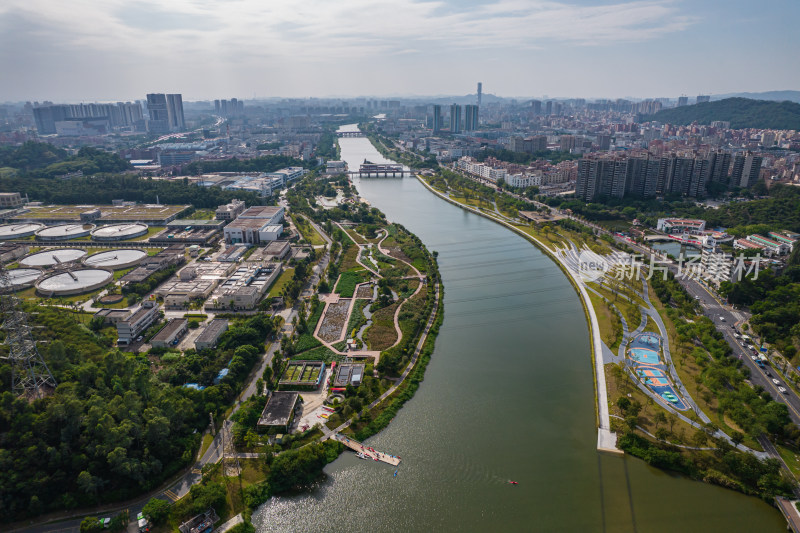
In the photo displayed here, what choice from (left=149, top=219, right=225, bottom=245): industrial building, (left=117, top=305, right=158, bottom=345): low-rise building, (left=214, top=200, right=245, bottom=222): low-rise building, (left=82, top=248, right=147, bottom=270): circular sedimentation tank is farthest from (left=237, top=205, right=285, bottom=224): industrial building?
(left=117, top=305, right=158, bottom=345): low-rise building

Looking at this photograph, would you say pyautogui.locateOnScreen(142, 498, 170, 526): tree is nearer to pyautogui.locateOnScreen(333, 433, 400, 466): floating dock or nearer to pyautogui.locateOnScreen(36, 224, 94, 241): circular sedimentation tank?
pyautogui.locateOnScreen(333, 433, 400, 466): floating dock

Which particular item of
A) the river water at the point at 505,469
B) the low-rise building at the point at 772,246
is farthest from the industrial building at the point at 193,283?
the low-rise building at the point at 772,246

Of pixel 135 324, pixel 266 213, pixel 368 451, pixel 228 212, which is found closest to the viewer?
pixel 368 451

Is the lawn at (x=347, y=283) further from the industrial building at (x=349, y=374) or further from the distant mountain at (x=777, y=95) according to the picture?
the distant mountain at (x=777, y=95)

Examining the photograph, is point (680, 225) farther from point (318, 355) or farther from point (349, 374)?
point (318, 355)

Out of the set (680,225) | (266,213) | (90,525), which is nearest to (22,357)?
(90,525)

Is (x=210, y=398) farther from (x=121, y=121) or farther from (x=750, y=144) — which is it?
(x=121, y=121)

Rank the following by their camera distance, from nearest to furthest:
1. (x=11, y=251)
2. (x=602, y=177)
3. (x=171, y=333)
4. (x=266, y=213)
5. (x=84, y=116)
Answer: (x=171, y=333) → (x=11, y=251) → (x=266, y=213) → (x=602, y=177) → (x=84, y=116)

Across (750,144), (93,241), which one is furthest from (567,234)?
(750,144)
